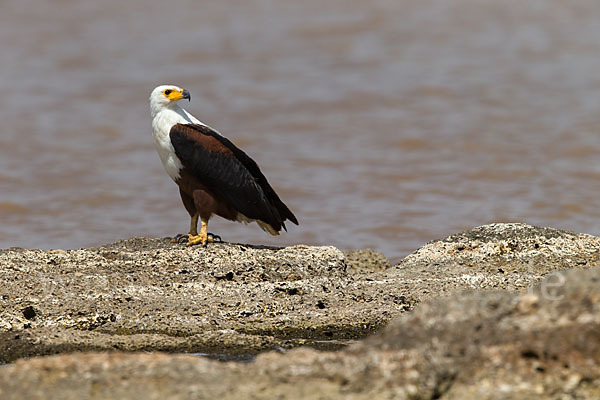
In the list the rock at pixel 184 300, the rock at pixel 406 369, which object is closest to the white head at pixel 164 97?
the rock at pixel 184 300

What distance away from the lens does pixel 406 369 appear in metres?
4.09

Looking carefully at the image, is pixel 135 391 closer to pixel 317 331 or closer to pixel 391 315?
pixel 317 331

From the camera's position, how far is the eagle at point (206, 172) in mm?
8039

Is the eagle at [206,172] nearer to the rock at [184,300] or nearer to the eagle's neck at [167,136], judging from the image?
the eagle's neck at [167,136]

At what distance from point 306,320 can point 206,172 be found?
6.97 feet

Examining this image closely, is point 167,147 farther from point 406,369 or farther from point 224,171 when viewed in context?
point 406,369

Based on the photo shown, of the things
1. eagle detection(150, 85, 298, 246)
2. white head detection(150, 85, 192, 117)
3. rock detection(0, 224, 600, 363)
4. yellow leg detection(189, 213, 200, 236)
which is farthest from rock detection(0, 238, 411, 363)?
white head detection(150, 85, 192, 117)

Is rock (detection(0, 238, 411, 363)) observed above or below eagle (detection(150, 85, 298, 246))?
below

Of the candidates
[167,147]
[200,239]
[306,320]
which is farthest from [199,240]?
[306,320]

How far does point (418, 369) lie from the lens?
410 centimetres

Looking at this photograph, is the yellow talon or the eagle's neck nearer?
the yellow talon

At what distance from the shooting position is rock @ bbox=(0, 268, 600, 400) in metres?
4.05

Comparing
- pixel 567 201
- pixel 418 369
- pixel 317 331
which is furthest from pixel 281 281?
pixel 567 201

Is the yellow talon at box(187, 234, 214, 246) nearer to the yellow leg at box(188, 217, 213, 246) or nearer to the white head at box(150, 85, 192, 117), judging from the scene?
the yellow leg at box(188, 217, 213, 246)
